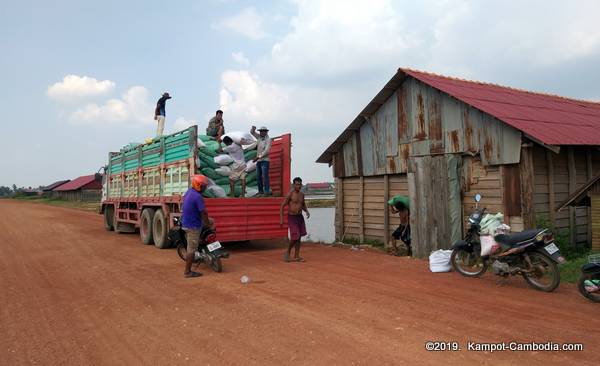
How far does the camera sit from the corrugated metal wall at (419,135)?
887 cm

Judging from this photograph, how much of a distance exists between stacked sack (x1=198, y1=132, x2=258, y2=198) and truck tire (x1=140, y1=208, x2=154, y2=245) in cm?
255

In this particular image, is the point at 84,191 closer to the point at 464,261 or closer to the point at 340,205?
the point at 340,205

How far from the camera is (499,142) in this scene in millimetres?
8734

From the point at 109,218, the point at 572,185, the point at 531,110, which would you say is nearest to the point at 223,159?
the point at 531,110

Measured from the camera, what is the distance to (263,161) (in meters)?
10.7

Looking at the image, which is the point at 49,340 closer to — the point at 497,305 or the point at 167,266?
the point at 167,266

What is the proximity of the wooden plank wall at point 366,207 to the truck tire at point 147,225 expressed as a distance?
5.09 m

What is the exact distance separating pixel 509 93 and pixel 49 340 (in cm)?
1203

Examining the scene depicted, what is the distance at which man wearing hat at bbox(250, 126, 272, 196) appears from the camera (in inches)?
420

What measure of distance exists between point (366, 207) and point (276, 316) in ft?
24.5

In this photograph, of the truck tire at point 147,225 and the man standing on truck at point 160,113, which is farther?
the man standing on truck at point 160,113

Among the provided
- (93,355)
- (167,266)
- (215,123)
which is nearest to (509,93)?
(215,123)

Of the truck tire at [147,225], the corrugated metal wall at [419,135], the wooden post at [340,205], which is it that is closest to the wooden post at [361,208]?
the corrugated metal wall at [419,135]

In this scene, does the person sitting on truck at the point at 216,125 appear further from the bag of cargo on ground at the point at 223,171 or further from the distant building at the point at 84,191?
the distant building at the point at 84,191
